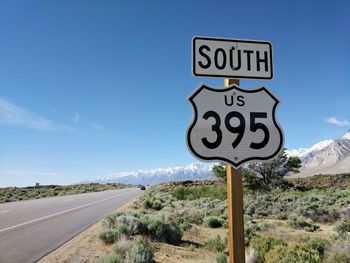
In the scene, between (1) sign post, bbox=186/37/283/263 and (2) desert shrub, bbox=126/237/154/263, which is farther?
(2) desert shrub, bbox=126/237/154/263

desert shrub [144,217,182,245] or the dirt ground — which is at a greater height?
desert shrub [144,217,182,245]

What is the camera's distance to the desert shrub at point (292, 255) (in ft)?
26.0

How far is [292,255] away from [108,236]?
228 inches

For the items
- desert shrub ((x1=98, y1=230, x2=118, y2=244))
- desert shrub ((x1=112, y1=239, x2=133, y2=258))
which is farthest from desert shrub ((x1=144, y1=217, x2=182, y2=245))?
desert shrub ((x1=112, y1=239, x2=133, y2=258))

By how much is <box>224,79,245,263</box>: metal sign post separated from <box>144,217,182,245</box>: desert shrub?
997cm

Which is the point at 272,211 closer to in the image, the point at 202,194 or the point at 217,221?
the point at 217,221

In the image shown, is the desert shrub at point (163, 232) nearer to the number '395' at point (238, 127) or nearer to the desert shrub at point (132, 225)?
the desert shrub at point (132, 225)

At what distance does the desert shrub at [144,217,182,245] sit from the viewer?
12.9m

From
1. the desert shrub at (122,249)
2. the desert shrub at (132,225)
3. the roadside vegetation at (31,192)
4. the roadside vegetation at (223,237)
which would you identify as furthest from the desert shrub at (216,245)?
the roadside vegetation at (31,192)

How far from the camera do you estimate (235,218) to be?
3.09 metres

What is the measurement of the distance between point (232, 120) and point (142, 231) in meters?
10.8

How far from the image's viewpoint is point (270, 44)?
3.58 metres

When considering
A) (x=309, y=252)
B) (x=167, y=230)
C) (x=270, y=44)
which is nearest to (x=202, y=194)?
(x=167, y=230)

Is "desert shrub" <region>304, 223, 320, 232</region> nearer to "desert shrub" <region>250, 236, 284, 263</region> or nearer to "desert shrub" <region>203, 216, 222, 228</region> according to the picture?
"desert shrub" <region>203, 216, 222, 228</region>
